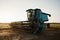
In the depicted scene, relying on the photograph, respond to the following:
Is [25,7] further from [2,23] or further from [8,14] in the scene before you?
[2,23]

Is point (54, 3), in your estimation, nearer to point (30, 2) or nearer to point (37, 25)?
point (30, 2)

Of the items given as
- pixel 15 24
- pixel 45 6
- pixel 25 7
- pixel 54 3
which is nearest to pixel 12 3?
pixel 25 7

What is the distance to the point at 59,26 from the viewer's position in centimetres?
176

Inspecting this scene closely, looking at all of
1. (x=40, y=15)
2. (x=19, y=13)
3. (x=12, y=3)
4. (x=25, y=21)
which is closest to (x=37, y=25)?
(x=40, y=15)

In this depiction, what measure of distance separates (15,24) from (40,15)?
1.38 ft

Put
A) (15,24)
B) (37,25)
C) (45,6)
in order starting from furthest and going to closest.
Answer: (45,6), (15,24), (37,25)

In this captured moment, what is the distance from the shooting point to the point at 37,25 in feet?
4.62

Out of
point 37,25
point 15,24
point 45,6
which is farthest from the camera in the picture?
point 45,6

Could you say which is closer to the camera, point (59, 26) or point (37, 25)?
point (37, 25)

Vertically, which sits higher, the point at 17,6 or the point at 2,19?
the point at 17,6

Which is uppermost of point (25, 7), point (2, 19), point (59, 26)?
point (25, 7)

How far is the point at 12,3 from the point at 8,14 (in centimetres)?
17

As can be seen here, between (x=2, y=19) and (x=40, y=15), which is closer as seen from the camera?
(x=40, y=15)

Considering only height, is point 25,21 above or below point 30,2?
below
